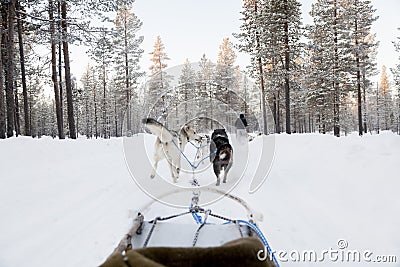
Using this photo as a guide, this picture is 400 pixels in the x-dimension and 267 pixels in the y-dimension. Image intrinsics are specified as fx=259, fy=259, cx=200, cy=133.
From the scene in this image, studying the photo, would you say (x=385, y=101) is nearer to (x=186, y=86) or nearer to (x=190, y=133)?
(x=190, y=133)

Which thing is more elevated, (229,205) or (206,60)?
(206,60)

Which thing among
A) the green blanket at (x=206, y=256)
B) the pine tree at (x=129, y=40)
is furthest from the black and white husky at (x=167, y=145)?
the pine tree at (x=129, y=40)

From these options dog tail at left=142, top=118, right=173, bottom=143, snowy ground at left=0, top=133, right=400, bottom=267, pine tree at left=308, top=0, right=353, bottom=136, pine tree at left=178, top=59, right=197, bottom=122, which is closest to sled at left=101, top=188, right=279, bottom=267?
snowy ground at left=0, top=133, right=400, bottom=267

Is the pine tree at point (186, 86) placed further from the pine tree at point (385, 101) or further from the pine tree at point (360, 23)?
the pine tree at point (385, 101)

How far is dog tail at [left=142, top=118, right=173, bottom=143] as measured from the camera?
16.2ft

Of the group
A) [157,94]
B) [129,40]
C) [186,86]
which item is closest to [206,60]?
[186,86]

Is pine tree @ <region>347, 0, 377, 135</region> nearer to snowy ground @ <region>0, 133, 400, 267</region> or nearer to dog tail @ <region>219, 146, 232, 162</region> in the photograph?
snowy ground @ <region>0, 133, 400, 267</region>

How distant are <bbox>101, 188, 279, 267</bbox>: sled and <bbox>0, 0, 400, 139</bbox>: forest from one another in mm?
2839

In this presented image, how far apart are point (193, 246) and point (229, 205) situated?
2.46 metres

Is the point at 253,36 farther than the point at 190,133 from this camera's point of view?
Yes

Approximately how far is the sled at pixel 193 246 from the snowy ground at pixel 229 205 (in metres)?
0.76

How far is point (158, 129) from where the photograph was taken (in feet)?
17.0

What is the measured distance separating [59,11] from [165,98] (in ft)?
42.6

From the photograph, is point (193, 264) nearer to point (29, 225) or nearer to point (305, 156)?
point (29, 225)
